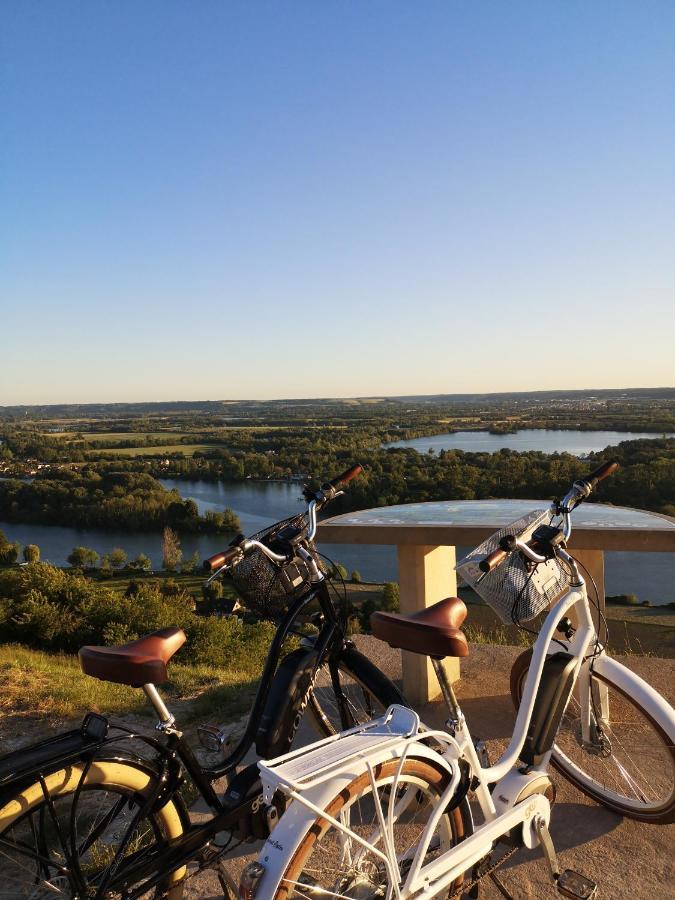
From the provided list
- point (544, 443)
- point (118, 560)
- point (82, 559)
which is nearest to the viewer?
point (544, 443)

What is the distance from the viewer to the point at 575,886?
2.10 metres

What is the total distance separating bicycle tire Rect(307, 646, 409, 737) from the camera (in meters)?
2.48

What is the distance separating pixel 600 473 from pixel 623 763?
1.34 metres

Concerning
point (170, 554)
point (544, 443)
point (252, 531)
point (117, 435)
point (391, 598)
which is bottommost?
point (170, 554)

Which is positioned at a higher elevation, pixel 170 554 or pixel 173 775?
pixel 173 775

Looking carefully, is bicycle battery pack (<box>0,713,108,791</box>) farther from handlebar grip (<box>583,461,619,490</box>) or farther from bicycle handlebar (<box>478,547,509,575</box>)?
handlebar grip (<box>583,461,619,490</box>)

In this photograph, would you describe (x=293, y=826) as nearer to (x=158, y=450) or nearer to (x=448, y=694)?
(x=448, y=694)

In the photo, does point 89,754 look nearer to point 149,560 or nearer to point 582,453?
point 582,453

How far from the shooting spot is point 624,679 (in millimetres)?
2520

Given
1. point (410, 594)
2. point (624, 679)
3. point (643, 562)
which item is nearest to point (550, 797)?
point (624, 679)

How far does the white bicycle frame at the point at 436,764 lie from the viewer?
5.16 ft

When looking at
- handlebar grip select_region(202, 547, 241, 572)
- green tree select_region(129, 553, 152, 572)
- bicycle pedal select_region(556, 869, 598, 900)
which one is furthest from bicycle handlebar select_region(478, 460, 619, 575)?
green tree select_region(129, 553, 152, 572)

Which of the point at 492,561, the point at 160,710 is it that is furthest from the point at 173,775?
the point at 492,561

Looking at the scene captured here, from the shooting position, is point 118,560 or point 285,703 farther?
point 118,560
